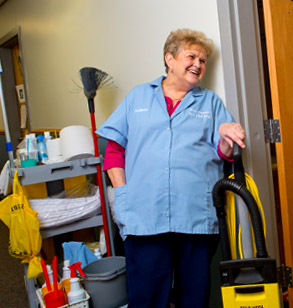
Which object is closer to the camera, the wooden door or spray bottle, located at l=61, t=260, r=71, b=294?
the wooden door

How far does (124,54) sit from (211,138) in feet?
3.28

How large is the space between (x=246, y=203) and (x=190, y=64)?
62 centimetres

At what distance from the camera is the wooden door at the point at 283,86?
1585 mm

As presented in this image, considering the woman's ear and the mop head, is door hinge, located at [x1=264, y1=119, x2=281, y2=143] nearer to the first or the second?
the woman's ear

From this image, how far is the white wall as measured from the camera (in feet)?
5.64

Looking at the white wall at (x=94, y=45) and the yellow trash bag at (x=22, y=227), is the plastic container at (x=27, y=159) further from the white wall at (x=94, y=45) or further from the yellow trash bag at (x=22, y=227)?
the white wall at (x=94, y=45)

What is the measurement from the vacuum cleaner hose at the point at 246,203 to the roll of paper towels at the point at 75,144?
3.08 ft

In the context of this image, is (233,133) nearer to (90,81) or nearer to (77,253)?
(90,81)

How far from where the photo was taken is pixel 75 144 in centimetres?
198

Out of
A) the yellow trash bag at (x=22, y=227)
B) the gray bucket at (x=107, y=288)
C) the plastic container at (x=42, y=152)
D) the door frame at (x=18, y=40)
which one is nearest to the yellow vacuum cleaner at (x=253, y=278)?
the gray bucket at (x=107, y=288)

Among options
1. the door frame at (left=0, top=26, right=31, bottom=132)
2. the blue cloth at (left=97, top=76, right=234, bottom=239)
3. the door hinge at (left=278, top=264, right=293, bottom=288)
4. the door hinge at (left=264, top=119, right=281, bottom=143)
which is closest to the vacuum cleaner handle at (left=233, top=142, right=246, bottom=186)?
the blue cloth at (left=97, top=76, right=234, bottom=239)

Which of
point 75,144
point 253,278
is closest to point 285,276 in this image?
point 253,278

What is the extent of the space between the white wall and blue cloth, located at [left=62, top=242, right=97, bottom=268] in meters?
0.90

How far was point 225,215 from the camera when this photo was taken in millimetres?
1289
